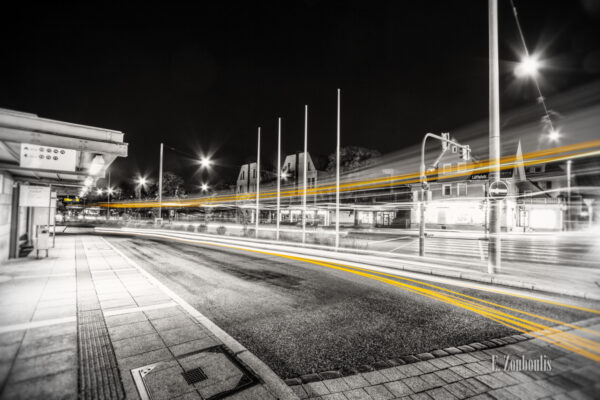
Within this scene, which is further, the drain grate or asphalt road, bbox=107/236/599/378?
asphalt road, bbox=107/236/599/378

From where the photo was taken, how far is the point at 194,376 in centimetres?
321

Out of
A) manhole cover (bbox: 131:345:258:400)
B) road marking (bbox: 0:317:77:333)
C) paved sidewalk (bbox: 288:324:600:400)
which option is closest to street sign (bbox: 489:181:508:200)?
paved sidewalk (bbox: 288:324:600:400)

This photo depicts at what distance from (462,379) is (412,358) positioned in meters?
0.63

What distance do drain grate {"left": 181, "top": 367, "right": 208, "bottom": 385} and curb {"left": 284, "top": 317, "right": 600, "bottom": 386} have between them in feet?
3.28

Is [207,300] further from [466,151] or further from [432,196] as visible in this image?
[432,196]

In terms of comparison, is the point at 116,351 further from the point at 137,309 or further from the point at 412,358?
the point at 412,358

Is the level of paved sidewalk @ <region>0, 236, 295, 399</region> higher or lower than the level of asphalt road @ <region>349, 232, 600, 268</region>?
higher

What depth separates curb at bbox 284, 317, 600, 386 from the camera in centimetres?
328

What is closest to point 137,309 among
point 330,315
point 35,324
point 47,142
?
point 35,324

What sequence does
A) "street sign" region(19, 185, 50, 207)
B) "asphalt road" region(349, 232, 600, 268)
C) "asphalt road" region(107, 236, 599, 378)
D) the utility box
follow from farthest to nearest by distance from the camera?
"asphalt road" region(349, 232, 600, 268)
the utility box
"street sign" region(19, 185, 50, 207)
"asphalt road" region(107, 236, 599, 378)

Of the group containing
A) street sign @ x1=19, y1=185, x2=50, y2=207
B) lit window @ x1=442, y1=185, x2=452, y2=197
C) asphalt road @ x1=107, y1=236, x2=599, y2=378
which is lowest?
asphalt road @ x1=107, y1=236, x2=599, y2=378

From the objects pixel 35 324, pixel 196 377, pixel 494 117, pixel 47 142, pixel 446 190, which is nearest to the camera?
pixel 196 377

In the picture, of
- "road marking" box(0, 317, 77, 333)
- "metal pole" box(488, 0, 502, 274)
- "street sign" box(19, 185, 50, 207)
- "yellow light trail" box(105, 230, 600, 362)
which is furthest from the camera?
"street sign" box(19, 185, 50, 207)

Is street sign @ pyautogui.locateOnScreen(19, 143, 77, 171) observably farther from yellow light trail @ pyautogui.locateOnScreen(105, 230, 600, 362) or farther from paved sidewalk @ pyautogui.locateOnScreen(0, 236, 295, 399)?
yellow light trail @ pyautogui.locateOnScreen(105, 230, 600, 362)
